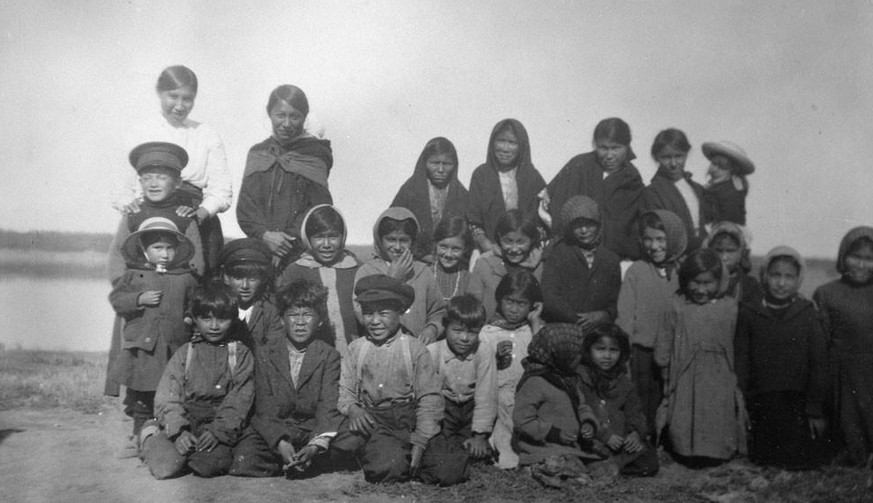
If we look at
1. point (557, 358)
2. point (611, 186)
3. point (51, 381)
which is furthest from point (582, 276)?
point (51, 381)

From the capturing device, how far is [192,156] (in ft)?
16.7

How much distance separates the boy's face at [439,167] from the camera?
5.56 metres

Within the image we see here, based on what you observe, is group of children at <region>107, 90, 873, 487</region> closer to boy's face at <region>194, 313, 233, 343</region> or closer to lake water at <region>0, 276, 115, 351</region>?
boy's face at <region>194, 313, 233, 343</region>

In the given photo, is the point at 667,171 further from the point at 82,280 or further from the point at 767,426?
the point at 82,280

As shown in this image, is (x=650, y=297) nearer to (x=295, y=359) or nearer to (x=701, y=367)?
(x=701, y=367)

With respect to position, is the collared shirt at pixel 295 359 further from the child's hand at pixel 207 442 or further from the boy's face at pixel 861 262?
the boy's face at pixel 861 262

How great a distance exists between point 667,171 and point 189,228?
11.4ft

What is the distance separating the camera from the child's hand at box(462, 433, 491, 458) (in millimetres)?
4494

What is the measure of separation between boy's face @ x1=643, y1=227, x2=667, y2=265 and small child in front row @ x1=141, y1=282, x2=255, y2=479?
2.71m

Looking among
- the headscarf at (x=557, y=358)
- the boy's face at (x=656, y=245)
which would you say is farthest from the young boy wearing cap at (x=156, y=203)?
the boy's face at (x=656, y=245)

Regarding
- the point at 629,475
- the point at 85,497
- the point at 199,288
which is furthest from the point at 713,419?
the point at 85,497

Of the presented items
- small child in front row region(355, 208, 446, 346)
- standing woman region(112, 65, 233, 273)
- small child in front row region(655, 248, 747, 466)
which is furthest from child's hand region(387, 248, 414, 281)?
small child in front row region(655, 248, 747, 466)

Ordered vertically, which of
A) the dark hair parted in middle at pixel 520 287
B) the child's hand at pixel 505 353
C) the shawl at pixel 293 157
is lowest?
the child's hand at pixel 505 353

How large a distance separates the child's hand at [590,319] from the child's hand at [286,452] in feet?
6.60
